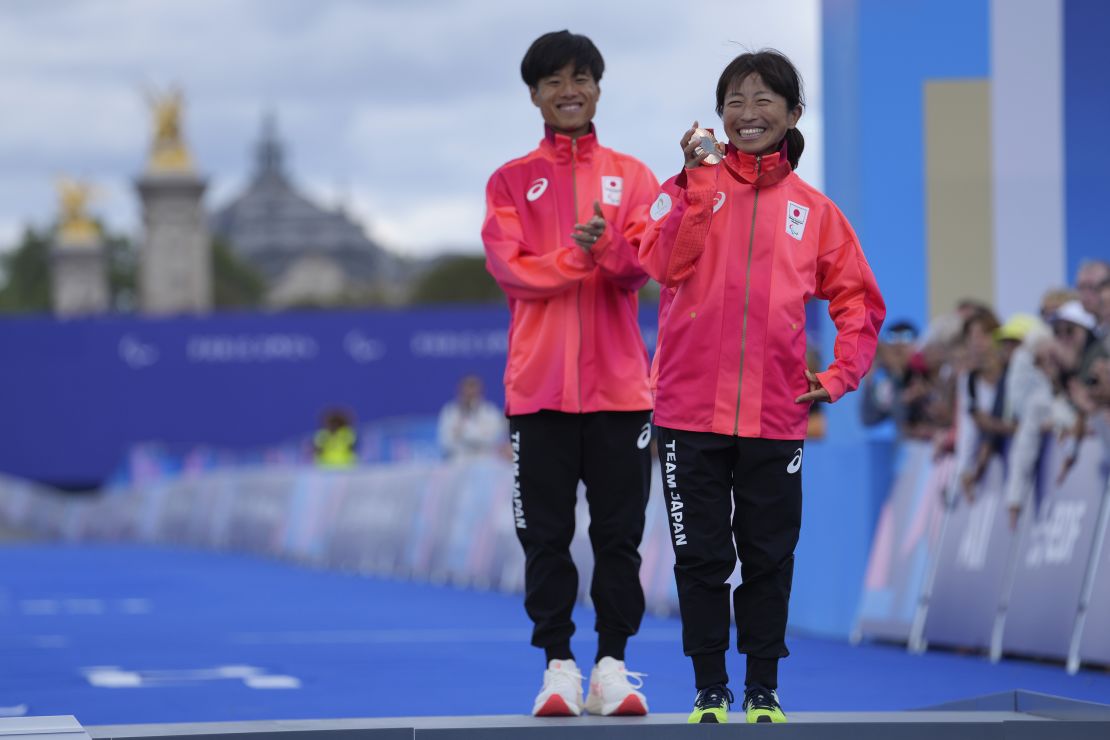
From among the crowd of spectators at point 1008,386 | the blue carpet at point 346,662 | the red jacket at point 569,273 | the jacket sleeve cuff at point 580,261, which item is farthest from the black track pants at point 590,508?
the crowd of spectators at point 1008,386

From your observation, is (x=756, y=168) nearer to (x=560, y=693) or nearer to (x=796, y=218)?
(x=796, y=218)

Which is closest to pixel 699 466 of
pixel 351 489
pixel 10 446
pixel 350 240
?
pixel 351 489

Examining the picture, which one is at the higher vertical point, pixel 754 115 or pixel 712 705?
pixel 754 115

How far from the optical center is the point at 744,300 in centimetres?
518

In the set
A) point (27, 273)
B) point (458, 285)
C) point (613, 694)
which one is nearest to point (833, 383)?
point (613, 694)

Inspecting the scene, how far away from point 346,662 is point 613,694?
3.86 metres

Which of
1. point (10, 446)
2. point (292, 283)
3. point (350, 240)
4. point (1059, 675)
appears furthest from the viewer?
point (350, 240)

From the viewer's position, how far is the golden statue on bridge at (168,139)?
64438 mm

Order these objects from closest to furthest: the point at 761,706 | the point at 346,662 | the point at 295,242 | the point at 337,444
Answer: the point at 761,706
the point at 346,662
the point at 337,444
the point at 295,242

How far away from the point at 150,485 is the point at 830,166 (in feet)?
72.2

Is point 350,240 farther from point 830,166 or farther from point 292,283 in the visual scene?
point 830,166

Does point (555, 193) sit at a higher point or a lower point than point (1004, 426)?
higher

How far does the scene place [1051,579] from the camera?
9.03m

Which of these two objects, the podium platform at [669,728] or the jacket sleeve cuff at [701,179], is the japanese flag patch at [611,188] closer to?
the jacket sleeve cuff at [701,179]
